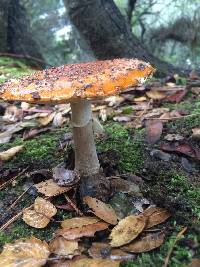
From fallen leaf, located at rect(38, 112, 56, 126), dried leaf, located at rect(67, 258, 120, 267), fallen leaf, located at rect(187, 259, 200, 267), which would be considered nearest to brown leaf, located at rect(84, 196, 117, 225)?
dried leaf, located at rect(67, 258, 120, 267)

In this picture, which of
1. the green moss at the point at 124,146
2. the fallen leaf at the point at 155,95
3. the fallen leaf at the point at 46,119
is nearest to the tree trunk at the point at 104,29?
the fallen leaf at the point at 155,95

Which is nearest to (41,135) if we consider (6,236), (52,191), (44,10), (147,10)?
(52,191)

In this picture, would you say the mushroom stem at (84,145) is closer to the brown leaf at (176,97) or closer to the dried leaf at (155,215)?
the dried leaf at (155,215)

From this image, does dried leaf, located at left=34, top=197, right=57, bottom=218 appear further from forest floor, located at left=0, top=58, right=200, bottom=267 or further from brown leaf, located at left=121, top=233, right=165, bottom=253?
brown leaf, located at left=121, top=233, right=165, bottom=253

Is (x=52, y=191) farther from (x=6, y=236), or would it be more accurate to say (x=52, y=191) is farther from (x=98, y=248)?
(x=98, y=248)

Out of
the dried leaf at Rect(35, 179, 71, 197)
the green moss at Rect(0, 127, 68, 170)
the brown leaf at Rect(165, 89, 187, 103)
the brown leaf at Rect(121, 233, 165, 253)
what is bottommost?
the brown leaf at Rect(121, 233, 165, 253)
